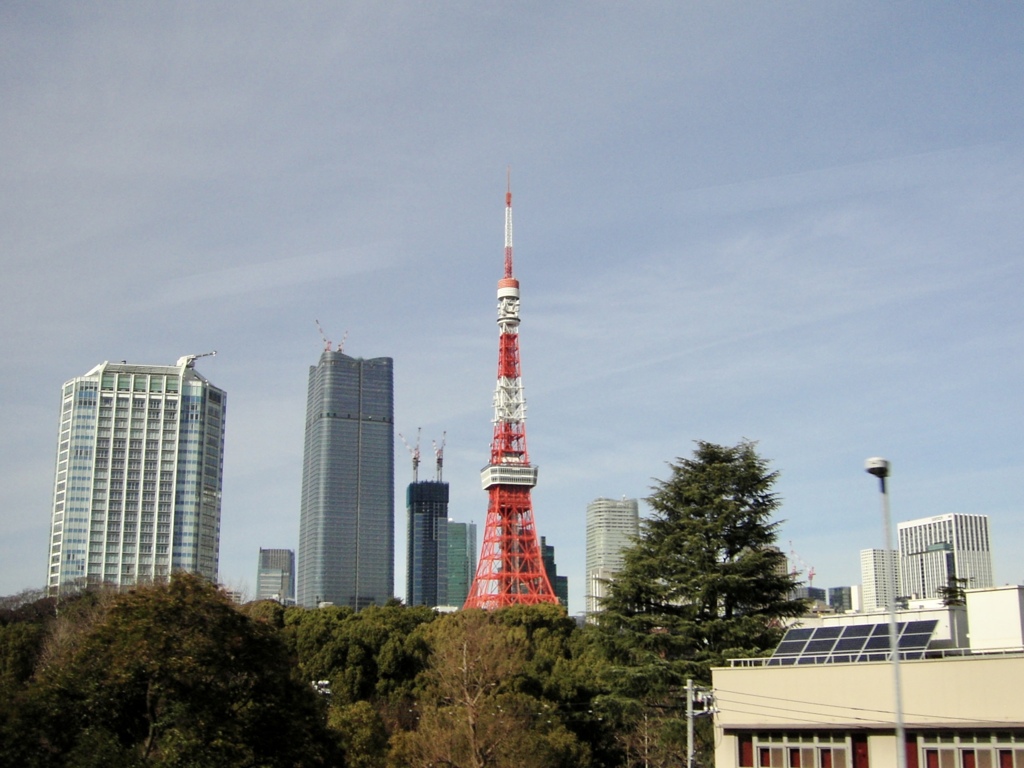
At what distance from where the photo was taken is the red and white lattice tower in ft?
413

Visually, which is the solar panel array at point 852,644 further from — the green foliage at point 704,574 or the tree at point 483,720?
the tree at point 483,720

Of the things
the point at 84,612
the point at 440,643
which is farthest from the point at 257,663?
the point at 84,612

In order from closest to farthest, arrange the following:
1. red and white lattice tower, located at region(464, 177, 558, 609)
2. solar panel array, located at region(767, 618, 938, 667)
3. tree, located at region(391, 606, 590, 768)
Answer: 1. solar panel array, located at region(767, 618, 938, 667)
2. tree, located at region(391, 606, 590, 768)
3. red and white lattice tower, located at region(464, 177, 558, 609)

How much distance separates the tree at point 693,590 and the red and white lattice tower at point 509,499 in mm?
74248

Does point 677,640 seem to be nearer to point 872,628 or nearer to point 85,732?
point 872,628

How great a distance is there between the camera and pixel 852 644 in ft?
116

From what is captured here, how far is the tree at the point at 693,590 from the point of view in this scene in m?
45.7

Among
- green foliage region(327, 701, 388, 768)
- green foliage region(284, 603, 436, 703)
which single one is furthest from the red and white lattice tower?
green foliage region(327, 701, 388, 768)

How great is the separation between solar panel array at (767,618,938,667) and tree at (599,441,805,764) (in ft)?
23.4

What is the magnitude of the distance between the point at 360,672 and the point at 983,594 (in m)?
51.2

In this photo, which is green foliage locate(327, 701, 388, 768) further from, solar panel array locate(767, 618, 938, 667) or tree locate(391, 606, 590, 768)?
solar panel array locate(767, 618, 938, 667)

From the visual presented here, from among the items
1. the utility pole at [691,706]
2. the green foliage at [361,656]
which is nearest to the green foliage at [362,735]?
the utility pole at [691,706]

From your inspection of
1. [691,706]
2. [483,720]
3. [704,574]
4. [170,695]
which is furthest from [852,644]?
[483,720]

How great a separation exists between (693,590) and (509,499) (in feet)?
277
